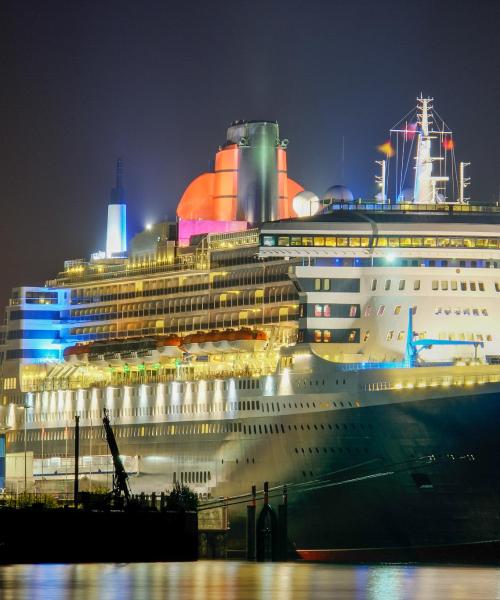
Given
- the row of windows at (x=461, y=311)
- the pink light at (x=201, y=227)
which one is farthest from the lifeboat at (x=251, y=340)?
the pink light at (x=201, y=227)

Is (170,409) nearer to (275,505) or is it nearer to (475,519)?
(275,505)

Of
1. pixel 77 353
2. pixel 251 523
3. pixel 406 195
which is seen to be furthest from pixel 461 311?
pixel 77 353

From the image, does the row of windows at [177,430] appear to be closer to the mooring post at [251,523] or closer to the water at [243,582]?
the mooring post at [251,523]

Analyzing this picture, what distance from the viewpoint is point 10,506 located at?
371ft

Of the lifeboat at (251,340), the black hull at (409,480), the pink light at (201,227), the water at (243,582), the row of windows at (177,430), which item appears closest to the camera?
the water at (243,582)

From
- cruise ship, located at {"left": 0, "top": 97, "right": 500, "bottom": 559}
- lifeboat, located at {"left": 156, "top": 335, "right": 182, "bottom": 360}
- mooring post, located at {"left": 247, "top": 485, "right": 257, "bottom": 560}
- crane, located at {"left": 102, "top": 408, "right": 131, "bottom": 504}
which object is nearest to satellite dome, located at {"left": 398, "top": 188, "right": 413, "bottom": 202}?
cruise ship, located at {"left": 0, "top": 97, "right": 500, "bottom": 559}

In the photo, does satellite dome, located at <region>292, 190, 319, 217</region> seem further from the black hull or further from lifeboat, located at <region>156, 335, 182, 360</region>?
the black hull

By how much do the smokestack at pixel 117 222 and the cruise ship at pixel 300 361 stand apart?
4188mm

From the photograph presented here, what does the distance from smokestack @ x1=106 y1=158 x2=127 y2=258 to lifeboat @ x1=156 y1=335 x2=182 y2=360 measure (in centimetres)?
1467

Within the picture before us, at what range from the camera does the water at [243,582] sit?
97.1m

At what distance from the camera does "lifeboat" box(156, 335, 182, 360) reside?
128250 mm

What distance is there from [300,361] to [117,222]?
96.7 feet

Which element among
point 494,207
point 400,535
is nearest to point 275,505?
point 400,535

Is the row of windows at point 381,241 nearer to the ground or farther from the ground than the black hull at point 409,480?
farther from the ground
